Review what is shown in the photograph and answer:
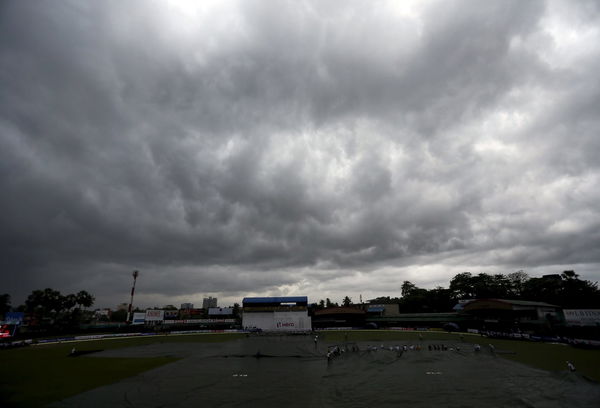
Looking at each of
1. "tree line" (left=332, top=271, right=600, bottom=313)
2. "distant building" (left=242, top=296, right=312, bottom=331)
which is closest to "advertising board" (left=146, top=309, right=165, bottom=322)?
"distant building" (left=242, top=296, right=312, bottom=331)

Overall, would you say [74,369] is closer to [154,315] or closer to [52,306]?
[154,315]

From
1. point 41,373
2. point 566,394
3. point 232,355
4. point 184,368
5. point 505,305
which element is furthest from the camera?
point 505,305

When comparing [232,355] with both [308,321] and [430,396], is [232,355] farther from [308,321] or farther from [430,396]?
[308,321]

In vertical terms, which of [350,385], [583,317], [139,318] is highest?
[139,318]

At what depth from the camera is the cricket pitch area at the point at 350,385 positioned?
20.2m

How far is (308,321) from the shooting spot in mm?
88250

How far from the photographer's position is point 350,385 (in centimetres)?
2405

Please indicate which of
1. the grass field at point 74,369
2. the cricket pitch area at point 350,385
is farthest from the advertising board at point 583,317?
the cricket pitch area at point 350,385

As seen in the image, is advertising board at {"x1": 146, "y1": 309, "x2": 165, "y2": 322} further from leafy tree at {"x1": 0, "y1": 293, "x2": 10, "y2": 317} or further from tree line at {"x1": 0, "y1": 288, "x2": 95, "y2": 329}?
leafy tree at {"x1": 0, "y1": 293, "x2": 10, "y2": 317}

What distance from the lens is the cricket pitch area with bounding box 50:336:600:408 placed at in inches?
794

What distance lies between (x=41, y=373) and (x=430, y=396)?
3664 cm

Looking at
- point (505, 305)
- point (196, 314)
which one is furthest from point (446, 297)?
point (196, 314)

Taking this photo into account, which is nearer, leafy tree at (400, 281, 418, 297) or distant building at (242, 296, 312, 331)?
distant building at (242, 296, 312, 331)

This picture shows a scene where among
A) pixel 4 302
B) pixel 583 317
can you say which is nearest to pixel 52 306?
pixel 4 302
